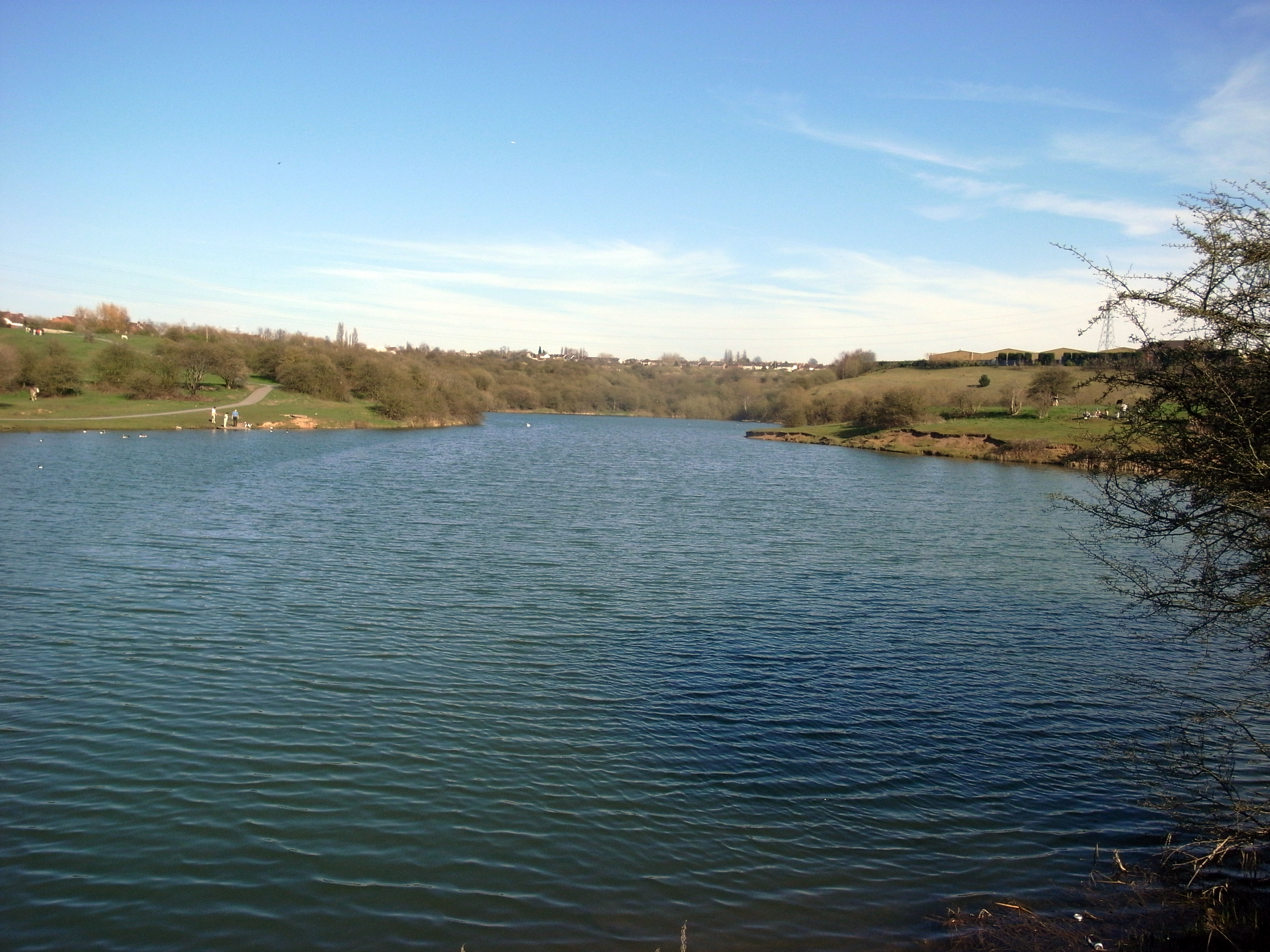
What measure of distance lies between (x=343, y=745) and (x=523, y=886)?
12.2 ft

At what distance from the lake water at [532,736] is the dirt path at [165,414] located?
39.6 m

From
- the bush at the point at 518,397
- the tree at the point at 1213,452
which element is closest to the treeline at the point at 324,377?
the bush at the point at 518,397

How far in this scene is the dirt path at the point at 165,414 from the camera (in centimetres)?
5656

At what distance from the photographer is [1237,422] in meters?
7.45

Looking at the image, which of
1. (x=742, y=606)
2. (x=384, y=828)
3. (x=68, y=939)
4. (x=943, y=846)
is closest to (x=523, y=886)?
(x=384, y=828)

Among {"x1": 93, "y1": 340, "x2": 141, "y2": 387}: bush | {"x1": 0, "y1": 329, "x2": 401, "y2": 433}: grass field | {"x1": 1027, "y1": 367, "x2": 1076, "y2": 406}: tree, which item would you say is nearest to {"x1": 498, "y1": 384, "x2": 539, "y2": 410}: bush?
{"x1": 0, "y1": 329, "x2": 401, "y2": 433}: grass field

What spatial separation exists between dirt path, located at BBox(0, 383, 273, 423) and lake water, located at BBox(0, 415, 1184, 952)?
130ft

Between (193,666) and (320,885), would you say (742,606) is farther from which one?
(320,885)

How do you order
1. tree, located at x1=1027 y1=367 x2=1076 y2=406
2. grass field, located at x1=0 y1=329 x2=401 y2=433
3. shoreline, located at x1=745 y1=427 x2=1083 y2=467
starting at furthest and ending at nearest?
1. tree, located at x1=1027 y1=367 x2=1076 y2=406
2. shoreline, located at x1=745 y1=427 x2=1083 y2=467
3. grass field, located at x1=0 y1=329 x2=401 y2=433

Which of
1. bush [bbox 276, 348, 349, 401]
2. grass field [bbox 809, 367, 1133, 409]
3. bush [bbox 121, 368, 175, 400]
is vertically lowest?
bush [bbox 121, 368, 175, 400]

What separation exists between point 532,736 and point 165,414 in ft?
223

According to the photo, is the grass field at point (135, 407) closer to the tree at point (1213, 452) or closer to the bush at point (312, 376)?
the bush at point (312, 376)

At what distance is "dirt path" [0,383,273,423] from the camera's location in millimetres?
56562

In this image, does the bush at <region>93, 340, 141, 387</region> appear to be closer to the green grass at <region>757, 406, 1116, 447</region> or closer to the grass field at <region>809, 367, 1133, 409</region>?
the green grass at <region>757, 406, 1116, 447</region>
